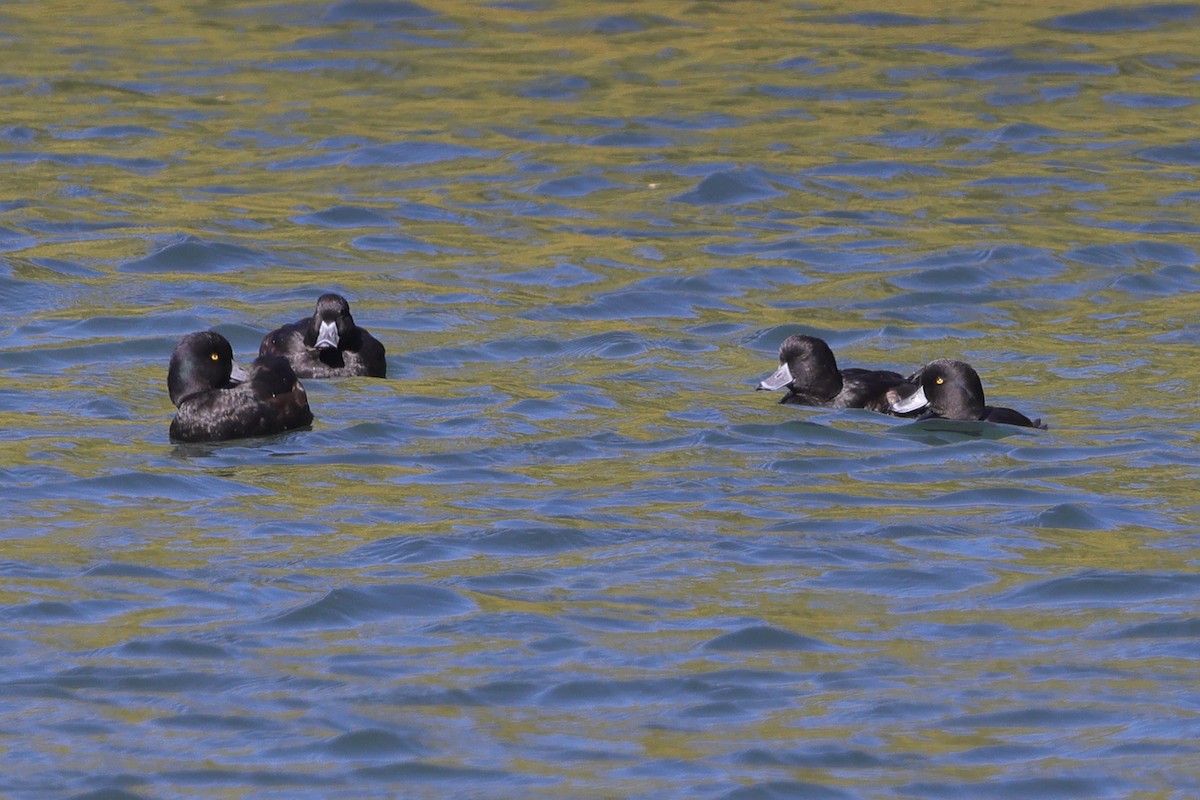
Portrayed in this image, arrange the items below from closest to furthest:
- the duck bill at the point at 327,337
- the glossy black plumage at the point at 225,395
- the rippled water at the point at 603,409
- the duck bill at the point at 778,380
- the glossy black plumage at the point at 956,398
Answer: the rippled water at the point at 603,409, the glossy black plumage at the point at 225,395, the glossy black plumage at the point at 956,398, the duck bill at the point at 778,380, the duck bill at the point at 327,337

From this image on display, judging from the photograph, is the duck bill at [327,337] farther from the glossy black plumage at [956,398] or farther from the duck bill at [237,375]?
the glossy black plumage at [956,398]

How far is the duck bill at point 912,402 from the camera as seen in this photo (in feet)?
A: 38.3

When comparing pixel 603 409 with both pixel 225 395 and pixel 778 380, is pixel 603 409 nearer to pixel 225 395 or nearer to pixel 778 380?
pixel 778 380

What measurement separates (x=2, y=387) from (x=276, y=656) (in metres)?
5.09

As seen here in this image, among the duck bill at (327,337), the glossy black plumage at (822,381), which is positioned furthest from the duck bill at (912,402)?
the duck bill at (327,337)

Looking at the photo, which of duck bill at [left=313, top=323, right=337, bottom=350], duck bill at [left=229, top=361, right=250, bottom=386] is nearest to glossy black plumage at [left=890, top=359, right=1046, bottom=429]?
duck bill at [left=313, top=323, right=337, bottom=350]

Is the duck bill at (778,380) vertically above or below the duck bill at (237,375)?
below

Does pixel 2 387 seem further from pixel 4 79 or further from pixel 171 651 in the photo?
→ pixel 4 79

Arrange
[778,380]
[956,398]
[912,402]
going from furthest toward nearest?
[778,380] → [912,402] → [956,398]

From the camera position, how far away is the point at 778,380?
481 inches

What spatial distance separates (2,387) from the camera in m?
12.2

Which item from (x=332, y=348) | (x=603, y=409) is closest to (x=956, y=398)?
(x=603, y=409)

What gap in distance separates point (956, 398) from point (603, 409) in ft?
6.20

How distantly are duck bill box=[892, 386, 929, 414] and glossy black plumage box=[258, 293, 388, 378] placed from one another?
305 cm
